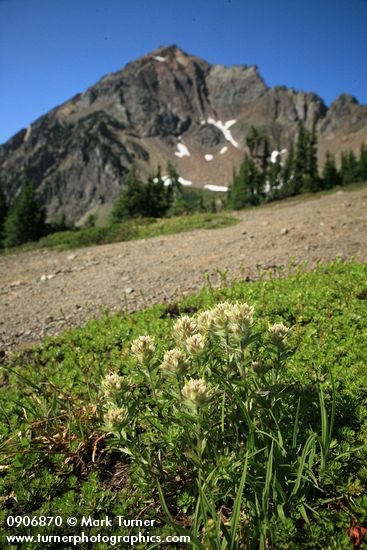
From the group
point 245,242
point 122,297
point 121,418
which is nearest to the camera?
point 121,418

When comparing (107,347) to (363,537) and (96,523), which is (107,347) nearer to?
(96,523)

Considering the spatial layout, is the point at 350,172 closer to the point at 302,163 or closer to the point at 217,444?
the point at 302,163

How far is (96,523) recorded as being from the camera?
245 centimetres

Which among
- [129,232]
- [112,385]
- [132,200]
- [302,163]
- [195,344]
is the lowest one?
[112,385]

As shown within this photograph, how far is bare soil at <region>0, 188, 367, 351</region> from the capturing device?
294 inches

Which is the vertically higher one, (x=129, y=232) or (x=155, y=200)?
(x=155, y=200)

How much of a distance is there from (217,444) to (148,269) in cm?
805

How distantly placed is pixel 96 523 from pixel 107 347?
10.1ft

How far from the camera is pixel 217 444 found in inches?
101

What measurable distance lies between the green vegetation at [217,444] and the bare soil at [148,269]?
3411mm

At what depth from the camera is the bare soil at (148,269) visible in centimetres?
747

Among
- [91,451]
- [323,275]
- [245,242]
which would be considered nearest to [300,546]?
[91,451]


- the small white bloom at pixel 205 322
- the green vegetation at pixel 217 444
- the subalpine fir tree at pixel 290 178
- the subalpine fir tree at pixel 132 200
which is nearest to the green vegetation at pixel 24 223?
the subalpine fir tree at pixel 132 200

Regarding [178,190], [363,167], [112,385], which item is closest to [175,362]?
[112,385]
